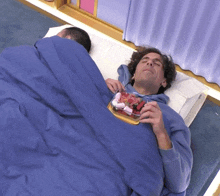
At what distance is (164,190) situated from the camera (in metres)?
1.20

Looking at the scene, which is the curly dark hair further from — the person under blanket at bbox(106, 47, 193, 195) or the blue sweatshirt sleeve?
the blue sweatshirt sleeve

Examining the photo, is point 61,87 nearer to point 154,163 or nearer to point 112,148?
point 112,148

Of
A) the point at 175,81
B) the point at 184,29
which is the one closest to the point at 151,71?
the point at 175,81

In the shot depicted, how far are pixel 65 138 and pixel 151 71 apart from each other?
0.60 m

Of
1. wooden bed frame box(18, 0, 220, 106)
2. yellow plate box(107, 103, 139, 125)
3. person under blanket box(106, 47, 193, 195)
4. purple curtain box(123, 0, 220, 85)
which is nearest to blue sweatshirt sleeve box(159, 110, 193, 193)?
person under blanket box(106, 47, 193, 195)

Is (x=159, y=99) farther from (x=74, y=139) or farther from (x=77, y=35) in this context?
(x=77, y=35)

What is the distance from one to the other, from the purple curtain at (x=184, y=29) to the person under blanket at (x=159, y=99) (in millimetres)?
497

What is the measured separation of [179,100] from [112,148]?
67 centimetres

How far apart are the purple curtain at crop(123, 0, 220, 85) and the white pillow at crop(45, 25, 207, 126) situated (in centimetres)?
31

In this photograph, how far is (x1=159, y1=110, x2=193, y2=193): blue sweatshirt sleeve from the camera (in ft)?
3.62

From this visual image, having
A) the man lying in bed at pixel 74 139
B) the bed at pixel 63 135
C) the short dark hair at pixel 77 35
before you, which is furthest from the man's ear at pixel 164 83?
the short dark hair at pixel 77 35

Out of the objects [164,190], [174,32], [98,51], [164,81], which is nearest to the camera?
[164,190]

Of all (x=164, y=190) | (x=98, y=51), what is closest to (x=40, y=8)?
(x=98, y=51)

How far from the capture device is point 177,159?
3.61ft
